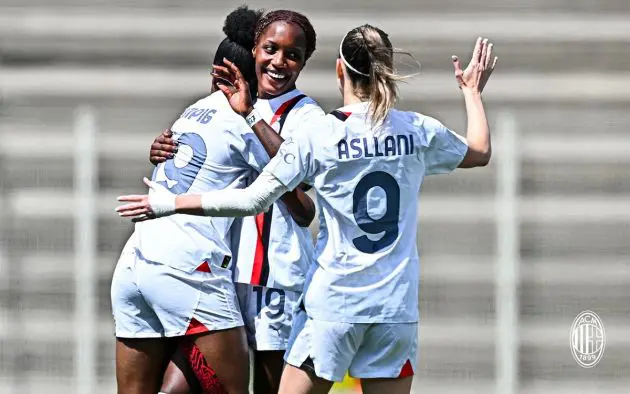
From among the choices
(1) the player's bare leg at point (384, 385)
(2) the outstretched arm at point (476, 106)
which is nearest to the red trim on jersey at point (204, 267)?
(1) the player's bare leg at point (384, 385)

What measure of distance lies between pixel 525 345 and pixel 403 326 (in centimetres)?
368

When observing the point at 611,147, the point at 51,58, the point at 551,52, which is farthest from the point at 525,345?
the point at 51,58

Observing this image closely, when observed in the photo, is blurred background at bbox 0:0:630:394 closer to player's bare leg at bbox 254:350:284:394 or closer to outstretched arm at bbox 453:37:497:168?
player's bare leg at bbox 254:350:284:394

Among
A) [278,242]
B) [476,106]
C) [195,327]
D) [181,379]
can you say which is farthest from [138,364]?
[476,106]

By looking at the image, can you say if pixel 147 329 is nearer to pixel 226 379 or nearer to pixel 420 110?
pixel 226 379

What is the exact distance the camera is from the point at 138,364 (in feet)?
14.9

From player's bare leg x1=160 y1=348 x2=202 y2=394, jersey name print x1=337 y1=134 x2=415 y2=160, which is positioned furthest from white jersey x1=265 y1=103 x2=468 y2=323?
player's bare leg x1=160 y1=348 x2=202 y2=394

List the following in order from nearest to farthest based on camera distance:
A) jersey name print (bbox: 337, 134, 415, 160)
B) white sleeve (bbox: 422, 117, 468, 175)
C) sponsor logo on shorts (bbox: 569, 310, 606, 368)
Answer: jersey name print (bbox: 337, 134, 415, 160)
white sleeve (bbox: 422, 117, 468, 175)
sponsor logo on shorts (bbox: 569, 310, 606, 368)

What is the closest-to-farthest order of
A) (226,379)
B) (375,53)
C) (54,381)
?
(375,53)
(226,379)
(54,381)

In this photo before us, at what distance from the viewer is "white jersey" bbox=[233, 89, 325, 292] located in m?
4.55

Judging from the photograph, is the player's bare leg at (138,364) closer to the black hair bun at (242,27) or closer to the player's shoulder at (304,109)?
the player's shoulder at (304,109)

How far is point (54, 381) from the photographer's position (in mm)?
7480

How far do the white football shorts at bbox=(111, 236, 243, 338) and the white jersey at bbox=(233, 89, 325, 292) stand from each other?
0.13 m

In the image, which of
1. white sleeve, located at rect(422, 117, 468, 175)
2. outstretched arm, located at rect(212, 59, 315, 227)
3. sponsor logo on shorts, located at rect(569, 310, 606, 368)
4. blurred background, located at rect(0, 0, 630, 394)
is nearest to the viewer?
white sleeve, located at rect(422, 117, 468, 175)
